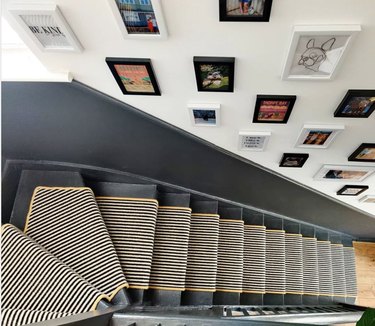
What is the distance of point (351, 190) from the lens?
109 inches

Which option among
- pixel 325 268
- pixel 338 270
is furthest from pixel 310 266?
pixel 338 270

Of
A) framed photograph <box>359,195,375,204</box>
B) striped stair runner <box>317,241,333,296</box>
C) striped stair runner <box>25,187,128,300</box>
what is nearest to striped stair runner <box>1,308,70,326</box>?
striped stair runner <box>25,187,128,300</box>

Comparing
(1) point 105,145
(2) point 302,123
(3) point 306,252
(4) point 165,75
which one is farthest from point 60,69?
(3) point 306,252

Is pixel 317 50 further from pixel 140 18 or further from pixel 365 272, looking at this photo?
pixel 365 272

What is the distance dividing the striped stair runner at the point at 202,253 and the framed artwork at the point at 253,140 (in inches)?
42.2

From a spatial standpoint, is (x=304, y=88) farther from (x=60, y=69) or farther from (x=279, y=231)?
(x=279, y=231)

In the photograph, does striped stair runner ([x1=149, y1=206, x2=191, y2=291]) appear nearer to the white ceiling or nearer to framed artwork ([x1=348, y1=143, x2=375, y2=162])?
the white ceiling

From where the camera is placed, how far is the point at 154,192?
9.30 feet

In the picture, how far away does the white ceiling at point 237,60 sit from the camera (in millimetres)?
1150

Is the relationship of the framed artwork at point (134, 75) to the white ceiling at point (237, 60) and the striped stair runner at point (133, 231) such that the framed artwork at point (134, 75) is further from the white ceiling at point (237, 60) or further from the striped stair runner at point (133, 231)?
the striped stair runner at point (133, 231)

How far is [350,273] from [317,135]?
2821 millimetres

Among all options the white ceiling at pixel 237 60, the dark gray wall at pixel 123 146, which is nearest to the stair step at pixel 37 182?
the dark gray wall at pixel 123 146

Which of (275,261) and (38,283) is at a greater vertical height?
(275,261)

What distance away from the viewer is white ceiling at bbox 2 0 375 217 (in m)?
1.15
